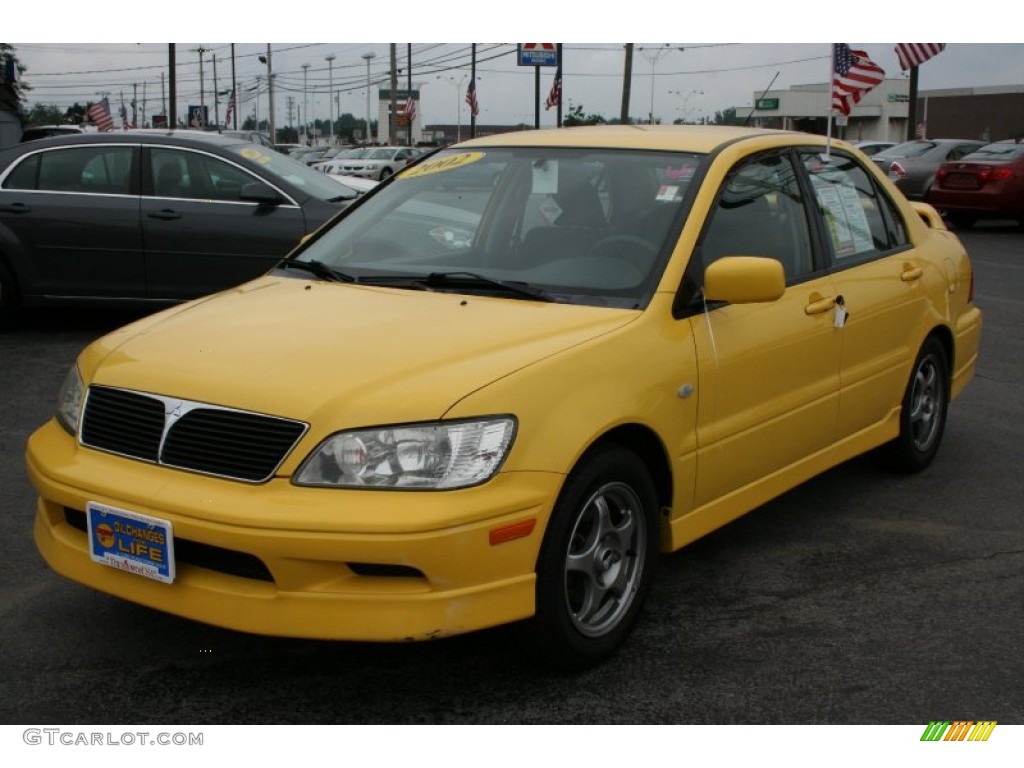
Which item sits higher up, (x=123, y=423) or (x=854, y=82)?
(x=854, y=82)

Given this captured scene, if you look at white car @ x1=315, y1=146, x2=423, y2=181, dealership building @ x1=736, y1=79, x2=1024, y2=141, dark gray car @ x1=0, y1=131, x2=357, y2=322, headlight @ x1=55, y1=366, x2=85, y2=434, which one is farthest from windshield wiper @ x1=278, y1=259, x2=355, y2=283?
dealership building @ x1=736, y1=79, x2=1024, y2=141

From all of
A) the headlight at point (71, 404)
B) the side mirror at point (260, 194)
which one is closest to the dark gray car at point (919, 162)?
the side mirror at point (260, 194)

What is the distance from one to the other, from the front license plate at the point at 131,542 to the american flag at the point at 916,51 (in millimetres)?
24333

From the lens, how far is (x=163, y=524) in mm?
3121

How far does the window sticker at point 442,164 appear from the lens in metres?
4.79

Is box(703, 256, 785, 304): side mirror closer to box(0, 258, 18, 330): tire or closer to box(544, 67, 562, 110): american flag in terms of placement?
box(0, 258, 18, 330): tire

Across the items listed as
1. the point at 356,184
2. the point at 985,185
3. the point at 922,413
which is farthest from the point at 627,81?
the point at 922,413

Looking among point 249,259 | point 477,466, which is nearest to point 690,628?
point 477,466

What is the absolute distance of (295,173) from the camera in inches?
366

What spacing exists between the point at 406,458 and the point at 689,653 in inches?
45.6

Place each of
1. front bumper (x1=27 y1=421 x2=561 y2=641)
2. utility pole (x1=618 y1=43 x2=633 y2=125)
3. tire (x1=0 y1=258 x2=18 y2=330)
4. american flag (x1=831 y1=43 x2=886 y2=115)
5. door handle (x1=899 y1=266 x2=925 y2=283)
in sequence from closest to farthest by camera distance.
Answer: front bumper (x1=27 y1=421 x2=561 y2=641), door handle (x1=899 y1=266 x2=925 y2=283), tire (x1=0 y1=258 x2=18 y2=330), american flag (x1=831 y1=43 x2=886 y2=115), utility pole (x1=618 y1=43 x2=633 y2=125)

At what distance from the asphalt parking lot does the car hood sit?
79 cm

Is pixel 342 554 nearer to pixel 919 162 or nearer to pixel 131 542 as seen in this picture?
pixel 131 542
